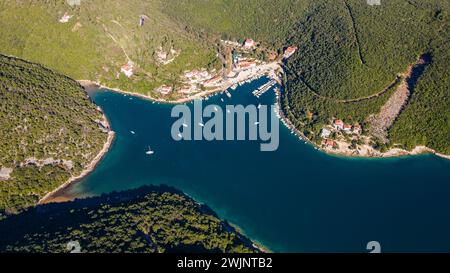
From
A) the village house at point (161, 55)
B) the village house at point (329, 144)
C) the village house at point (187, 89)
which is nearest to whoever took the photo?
the village house at point (329, 144)

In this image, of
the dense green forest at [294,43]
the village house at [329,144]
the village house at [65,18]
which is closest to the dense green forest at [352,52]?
the dense green forest at [294,43]

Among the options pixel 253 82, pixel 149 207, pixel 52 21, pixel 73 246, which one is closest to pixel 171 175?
pixel 149 207

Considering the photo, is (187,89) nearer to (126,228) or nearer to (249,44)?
(249,44)

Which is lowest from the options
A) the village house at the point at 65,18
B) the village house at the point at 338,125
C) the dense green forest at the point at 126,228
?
the dense green forest at the point at 126,228

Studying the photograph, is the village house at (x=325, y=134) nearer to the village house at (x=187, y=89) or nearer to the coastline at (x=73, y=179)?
the village house at (x=187, y=89)

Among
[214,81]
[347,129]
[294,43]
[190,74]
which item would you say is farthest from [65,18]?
[347,129]

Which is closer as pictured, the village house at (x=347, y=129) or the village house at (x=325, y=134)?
the village house at (x=325, y=134)

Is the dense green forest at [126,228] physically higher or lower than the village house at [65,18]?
lower

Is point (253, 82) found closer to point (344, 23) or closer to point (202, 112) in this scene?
point (202, 112)
